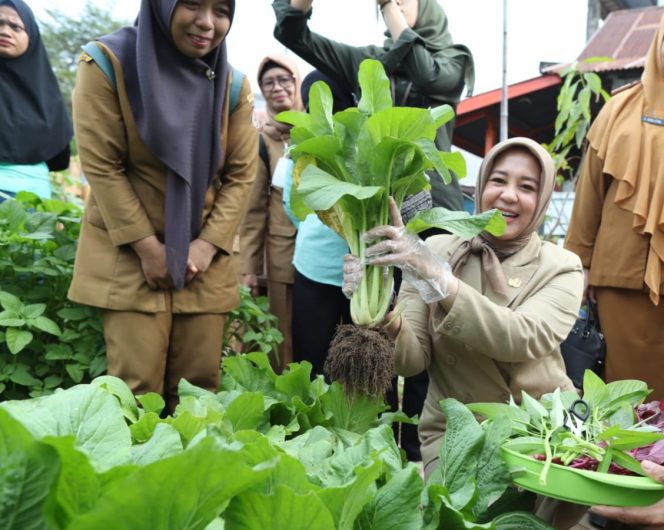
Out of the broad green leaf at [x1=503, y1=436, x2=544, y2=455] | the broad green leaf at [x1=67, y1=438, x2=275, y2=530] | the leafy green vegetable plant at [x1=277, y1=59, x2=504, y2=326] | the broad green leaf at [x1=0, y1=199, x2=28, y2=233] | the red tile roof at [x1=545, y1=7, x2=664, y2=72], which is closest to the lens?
the broad green leaf at [x1=67, y1=438, x2=275, y2=530]

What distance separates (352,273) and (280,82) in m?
1.92

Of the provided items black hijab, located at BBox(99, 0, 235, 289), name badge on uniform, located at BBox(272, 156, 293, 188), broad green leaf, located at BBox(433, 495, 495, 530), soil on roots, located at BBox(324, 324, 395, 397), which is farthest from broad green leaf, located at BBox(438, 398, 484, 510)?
name badge on uniform, located at BBox(272, 156, 293, 188)

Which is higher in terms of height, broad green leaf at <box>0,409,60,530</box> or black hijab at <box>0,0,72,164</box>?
black hijab at <box>0,0,72,164</box>

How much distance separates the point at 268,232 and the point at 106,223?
1.34m

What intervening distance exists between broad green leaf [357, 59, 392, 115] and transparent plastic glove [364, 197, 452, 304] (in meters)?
0.28

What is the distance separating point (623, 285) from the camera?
269 centimetres

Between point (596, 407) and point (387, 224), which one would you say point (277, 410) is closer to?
point (387, 224)

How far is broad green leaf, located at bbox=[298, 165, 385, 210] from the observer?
168 cm

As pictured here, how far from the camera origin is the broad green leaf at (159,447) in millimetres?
1039

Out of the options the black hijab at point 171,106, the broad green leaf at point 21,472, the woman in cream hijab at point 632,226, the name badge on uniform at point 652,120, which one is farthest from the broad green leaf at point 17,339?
the name badge on uniform at point 652,120

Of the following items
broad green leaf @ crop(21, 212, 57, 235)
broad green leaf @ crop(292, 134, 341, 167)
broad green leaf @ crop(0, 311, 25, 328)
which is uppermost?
broad green leaf @ crop(292, 134, 341, 167)

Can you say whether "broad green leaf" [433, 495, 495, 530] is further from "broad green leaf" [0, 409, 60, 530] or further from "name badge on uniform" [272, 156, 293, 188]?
"name badge on uniform" [272, 156, 293, 188]

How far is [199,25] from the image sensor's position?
87.1 inches

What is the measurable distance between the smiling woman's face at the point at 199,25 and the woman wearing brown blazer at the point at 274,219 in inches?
44.8
